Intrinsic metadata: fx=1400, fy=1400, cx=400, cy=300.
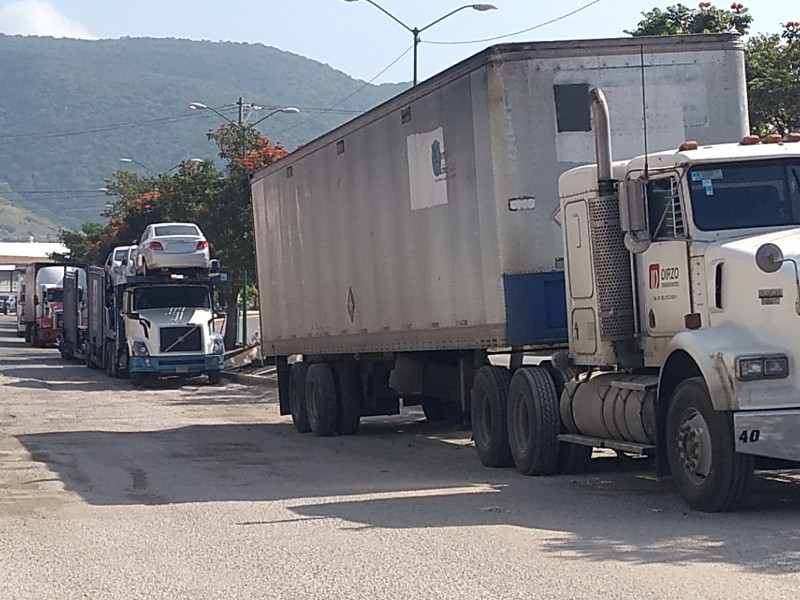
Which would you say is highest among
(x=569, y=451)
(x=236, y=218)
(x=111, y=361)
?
(x=236, y=218)

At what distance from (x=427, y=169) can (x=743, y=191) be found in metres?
5.09

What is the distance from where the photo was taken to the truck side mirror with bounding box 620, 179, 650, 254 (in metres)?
11.7

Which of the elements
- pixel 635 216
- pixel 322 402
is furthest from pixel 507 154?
pixel 322 402

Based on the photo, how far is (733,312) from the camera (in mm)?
11086

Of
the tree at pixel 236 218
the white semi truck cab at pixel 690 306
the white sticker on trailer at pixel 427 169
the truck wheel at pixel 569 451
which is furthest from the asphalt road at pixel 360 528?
the tree at pixel 236 218

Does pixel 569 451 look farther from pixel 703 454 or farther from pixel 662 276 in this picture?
pixel 703 454

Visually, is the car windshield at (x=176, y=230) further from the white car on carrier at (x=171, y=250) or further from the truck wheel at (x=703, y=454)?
the truck wheel at (x=703, y=454)

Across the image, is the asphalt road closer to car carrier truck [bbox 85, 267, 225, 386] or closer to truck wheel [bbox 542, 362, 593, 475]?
truck wheel [bbox 542, 362, 593, 475]

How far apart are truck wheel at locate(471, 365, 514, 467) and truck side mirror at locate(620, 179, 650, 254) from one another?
3.24m

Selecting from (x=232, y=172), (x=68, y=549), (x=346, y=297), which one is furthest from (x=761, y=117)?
(x=232, y=172)

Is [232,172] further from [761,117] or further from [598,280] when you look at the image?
[598,280]

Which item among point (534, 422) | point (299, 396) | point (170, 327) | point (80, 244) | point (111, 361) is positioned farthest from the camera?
point (80, 244)

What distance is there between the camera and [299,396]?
21.7m

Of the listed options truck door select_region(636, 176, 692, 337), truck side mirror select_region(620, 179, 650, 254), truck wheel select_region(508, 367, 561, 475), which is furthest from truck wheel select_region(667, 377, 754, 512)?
truck wheel select_region(508, 367, 561, 475)
